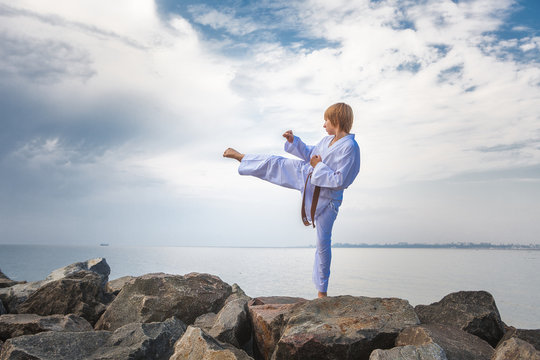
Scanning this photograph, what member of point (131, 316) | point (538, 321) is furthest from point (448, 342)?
point (538, 321)

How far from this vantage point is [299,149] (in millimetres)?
6609

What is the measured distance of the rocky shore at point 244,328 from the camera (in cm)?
400

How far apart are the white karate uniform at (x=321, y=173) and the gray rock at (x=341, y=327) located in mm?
1307

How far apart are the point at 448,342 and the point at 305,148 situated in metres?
3.61

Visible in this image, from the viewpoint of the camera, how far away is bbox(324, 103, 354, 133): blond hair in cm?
609

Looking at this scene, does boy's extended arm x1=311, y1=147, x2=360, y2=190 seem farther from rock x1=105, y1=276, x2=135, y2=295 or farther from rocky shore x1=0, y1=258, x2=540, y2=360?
rock x1=105, y1=276, x2=135, y2=295

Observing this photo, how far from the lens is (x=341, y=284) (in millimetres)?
17156

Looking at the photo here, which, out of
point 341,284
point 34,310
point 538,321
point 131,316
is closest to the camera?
point 131,316

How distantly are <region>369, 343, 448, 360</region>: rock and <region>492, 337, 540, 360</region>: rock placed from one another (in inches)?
20.6

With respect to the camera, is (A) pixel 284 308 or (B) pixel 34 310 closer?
(A) pixel 284 308

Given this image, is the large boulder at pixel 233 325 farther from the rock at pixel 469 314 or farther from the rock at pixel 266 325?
the rock at pixel 469 314

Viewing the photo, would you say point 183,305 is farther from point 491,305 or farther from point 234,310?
point 491,305

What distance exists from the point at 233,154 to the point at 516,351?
15.1 ft

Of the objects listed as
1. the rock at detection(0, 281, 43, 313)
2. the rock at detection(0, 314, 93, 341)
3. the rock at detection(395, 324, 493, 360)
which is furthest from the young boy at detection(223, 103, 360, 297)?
the rock at detection(0, 281, 43, 313)
